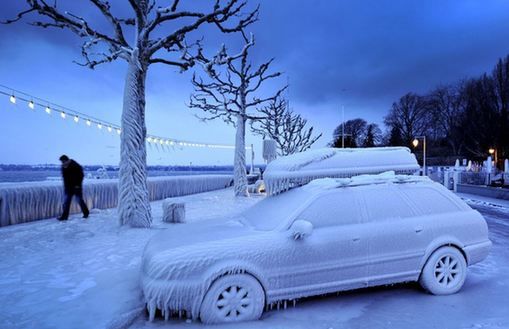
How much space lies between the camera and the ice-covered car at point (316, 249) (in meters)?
3.21

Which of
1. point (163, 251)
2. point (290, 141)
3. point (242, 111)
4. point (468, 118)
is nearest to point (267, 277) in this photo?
point (163, 251)

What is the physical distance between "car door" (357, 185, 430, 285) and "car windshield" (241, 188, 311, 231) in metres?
0.75

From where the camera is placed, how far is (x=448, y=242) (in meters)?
4.01

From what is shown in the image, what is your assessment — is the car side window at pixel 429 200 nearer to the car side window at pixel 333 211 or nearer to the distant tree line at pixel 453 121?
the car side window at pixel 333 211

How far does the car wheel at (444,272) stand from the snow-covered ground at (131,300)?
0.34 feet

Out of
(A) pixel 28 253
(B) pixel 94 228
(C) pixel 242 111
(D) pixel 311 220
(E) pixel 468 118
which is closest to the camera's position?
(D) pixel 311 220

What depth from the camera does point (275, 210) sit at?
4.11 meters

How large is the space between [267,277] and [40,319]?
229 centimetres

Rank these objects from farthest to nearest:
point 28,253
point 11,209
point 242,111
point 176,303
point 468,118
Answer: point 468,118 < point 242,111 < point 11,209 < point 28,253 < point 176,303

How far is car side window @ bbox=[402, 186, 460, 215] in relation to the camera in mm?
4152

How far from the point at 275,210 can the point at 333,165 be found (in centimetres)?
96

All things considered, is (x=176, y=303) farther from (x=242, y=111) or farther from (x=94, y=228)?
(x=242, y=111)

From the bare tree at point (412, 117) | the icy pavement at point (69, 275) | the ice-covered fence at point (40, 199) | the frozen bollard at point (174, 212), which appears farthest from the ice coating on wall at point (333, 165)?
the bare tree at point (412, 117)

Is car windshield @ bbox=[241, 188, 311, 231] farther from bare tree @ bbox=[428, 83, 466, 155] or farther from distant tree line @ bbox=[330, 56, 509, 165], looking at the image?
bare tree @ bbox=[428, 83, 466, 155]
